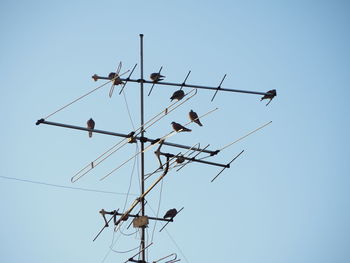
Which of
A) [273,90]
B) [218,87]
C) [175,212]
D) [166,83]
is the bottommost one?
[175,212]

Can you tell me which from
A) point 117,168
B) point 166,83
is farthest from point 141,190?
point 166,83

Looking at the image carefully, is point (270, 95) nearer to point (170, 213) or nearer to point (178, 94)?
point (178, 94)

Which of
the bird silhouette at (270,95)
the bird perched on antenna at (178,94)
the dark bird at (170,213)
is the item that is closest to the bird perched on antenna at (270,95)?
the bird silhouette at (270,95)

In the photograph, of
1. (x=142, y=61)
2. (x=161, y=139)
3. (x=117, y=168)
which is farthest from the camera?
(x=142, y=61)

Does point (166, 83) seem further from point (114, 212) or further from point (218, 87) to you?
point (114, 212)

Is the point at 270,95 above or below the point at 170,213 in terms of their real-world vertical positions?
above

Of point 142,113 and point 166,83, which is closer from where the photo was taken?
point 142,113

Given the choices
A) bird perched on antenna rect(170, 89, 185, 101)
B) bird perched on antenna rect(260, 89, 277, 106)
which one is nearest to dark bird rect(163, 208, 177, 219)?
bird perched on antenna rect(170, 89, 185, 101)

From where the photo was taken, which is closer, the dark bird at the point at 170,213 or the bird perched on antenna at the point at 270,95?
the dark bird at the point at 170,213

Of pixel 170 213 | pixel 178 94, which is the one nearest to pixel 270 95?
pixel 178 94

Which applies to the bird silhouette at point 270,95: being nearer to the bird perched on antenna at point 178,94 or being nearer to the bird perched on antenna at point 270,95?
the bird perched on antenna at point 270,95

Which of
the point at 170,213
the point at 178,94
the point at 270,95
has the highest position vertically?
the point at 178,94

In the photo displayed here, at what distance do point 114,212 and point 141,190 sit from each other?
0.96 meters

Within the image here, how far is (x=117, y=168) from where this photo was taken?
9742 millimetres
